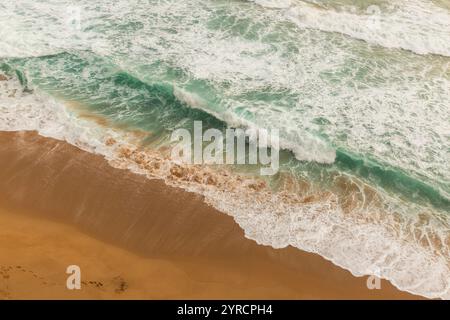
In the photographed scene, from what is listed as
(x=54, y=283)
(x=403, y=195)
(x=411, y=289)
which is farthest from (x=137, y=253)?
(x=403, y=195)

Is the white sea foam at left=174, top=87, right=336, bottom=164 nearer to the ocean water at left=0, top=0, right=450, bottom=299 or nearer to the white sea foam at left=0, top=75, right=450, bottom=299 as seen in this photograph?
the ocean water at left=0, top=0, right=450, bottom=299

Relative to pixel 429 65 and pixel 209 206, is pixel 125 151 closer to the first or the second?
pixel 209 206

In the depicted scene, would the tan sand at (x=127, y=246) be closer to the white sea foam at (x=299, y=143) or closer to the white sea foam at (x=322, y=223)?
the white sea foam at (x=322, y=223)

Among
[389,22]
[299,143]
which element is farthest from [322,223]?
[389,22]

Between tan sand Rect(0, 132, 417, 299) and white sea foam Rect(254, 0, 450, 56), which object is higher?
white sea foam Rect(254, 0, 450, 56)

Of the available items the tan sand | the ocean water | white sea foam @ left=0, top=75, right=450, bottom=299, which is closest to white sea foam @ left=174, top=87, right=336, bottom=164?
the ocean water

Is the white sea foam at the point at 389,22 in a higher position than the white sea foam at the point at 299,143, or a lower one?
higher

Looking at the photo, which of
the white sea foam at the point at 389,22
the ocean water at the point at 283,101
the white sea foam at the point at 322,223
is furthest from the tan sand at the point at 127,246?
the white sea foam at the point at 389,22
